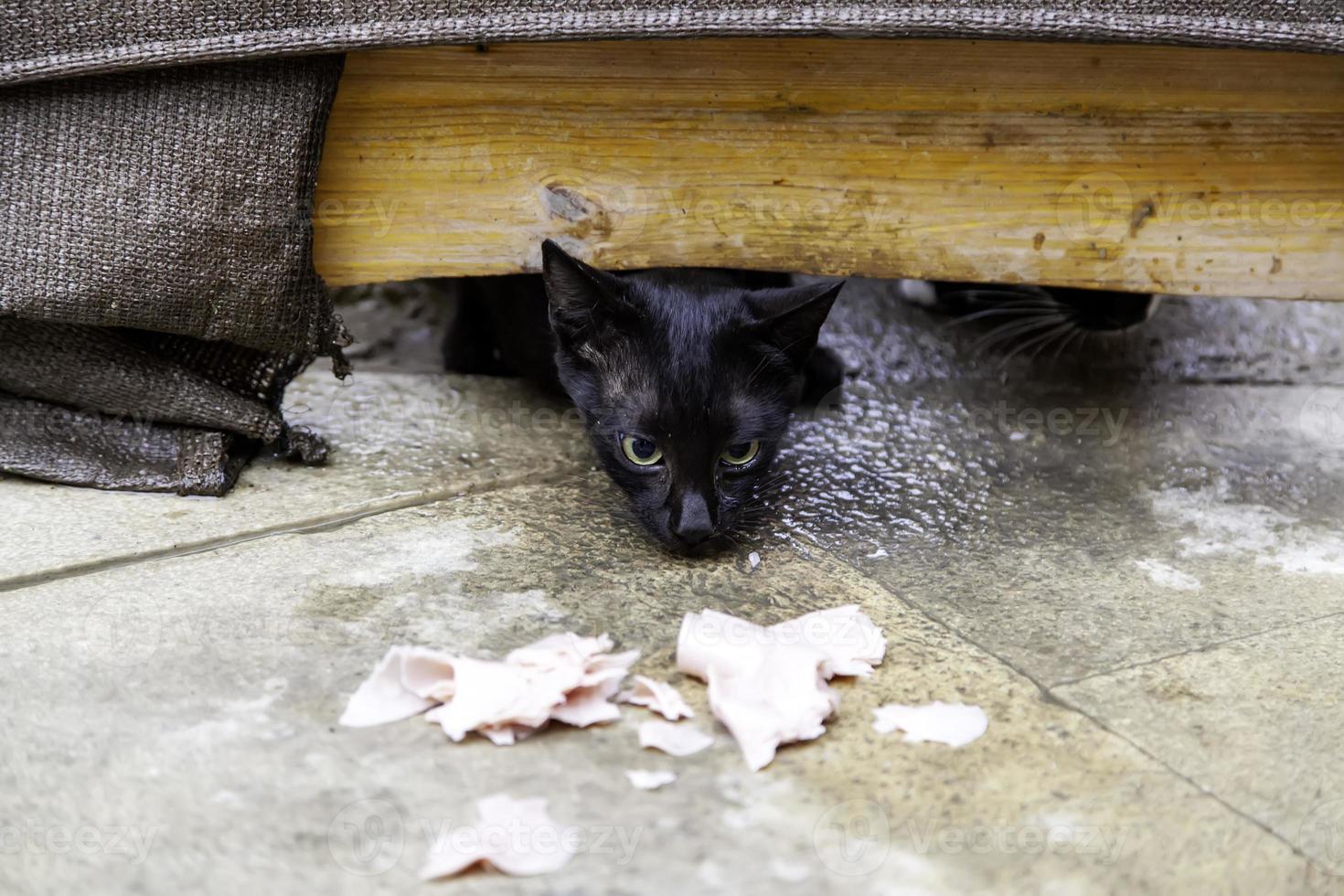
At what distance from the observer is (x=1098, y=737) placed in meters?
1.54

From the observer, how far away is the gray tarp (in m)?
1.92

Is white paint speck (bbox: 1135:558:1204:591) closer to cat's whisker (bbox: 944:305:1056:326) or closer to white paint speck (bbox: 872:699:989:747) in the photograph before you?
white paint speck (bbox: 872:699:989:747)

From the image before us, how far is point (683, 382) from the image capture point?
6.66 ft

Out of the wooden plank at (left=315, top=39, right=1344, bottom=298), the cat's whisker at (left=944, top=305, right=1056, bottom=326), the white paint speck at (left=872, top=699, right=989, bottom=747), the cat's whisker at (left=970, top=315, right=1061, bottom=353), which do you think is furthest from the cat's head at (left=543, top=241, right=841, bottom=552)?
the cat's whisker at (left=970, top=315, right=1061, bottom=353)

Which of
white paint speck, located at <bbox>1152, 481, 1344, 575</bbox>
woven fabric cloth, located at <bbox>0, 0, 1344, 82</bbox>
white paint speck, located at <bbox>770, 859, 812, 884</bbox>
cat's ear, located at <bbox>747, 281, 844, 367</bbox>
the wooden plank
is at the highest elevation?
woven fabric cloth, located at <bbox>0, 0, 1344, 82</bbox>

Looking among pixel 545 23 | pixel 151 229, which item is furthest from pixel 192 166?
pixel 545 23

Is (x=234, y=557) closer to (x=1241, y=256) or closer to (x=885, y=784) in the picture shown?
(x=885, y=784)

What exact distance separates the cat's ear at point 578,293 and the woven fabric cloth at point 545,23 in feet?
1.25

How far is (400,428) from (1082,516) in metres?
1.52

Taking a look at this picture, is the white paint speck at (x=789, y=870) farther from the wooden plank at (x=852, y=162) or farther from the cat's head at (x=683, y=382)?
the wooden plank at (x=852, y=162)

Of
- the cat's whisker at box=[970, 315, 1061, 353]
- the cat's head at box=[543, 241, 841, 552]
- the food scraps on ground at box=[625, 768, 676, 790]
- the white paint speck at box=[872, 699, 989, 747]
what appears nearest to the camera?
the food scraps on ground at box=[625, 768, 676, 790]

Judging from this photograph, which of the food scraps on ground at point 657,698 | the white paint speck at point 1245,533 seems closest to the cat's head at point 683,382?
the food scraps on ground at point 657,698

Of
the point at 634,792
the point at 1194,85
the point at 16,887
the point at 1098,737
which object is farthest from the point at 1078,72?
the point at 16,887

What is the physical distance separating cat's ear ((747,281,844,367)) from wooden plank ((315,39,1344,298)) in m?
0.25
